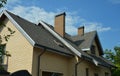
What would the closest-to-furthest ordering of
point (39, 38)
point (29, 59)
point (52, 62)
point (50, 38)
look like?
point (29, 59)
point (52, 62)
point (39, 38)
point (50, 38)

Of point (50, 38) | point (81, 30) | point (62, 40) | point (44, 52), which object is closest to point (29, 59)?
A: point (44, 52)

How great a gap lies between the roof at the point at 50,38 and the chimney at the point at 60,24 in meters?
0.57

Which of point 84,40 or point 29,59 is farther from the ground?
point 84,40

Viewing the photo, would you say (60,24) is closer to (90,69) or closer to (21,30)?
(90,69)

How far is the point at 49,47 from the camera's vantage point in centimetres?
1566

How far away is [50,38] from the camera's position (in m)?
19.0

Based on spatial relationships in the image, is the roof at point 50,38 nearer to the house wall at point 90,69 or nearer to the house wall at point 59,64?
the house wall at point 59,64

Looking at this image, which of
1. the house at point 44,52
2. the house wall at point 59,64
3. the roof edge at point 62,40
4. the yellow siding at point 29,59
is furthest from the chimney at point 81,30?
the yellow siding at point 29,59

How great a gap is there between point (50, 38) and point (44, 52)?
3.59 metres

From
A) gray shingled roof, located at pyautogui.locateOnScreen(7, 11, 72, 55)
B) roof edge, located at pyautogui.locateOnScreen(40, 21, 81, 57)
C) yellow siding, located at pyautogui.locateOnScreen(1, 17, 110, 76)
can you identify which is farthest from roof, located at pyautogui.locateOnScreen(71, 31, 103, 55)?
yellow siding, located at pyautogui.locateOnScreen(1, 17, 110, 76)

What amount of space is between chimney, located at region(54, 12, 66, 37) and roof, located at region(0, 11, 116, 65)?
0.57 m

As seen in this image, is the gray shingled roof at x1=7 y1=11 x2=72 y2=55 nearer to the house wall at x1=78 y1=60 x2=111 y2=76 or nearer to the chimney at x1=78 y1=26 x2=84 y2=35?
the house wall at x1=78 y1=60 x2=111 y2=76

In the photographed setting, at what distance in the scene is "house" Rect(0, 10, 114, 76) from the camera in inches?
588

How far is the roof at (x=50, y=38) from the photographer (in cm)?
1569
